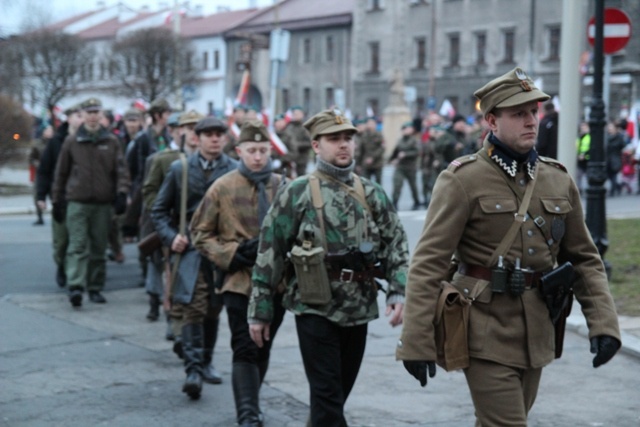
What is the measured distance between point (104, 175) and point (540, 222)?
710 cm

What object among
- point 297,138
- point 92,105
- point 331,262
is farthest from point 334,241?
point 297,138

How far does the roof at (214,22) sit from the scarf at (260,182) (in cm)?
7151

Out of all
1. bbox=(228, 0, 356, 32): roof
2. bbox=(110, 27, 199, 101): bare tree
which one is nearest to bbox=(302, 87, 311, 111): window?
bbox=(228, 0, 356, 32): roof

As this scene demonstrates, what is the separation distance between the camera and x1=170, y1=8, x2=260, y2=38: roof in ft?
260

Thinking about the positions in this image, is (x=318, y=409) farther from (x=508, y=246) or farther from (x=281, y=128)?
(x=281, y=128)

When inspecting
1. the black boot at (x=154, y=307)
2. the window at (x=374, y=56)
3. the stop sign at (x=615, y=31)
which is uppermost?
the window at (x=374, y=56)

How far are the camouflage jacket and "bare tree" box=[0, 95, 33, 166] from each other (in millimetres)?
21416

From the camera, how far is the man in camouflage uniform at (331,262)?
5484mm

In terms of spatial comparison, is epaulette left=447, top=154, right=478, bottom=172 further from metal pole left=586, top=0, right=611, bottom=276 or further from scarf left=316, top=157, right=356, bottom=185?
metal pole left=586, top=0, right=611, bottom=276

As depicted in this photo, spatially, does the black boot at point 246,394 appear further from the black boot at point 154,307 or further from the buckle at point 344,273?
the black boot at point 154,307

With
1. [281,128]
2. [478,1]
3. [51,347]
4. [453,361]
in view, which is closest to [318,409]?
[453,361]

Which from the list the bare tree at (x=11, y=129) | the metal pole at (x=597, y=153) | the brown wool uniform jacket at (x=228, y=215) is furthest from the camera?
the bare tree at (x=11, y=129)

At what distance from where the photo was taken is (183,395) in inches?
289

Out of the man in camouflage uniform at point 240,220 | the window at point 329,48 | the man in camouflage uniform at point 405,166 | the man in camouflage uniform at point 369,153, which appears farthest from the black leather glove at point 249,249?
the window at point 329,48
